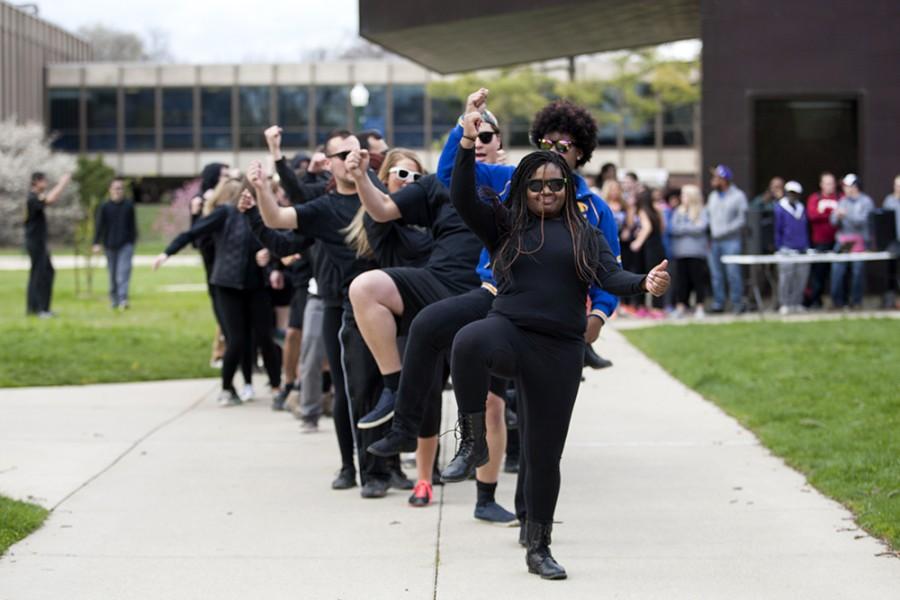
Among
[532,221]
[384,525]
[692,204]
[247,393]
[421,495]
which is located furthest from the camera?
[692,204]

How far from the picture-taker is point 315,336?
10.2 metres

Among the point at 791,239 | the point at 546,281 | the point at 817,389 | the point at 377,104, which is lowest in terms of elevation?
the point at 817,389

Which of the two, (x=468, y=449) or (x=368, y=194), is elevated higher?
(x=368, y=194)

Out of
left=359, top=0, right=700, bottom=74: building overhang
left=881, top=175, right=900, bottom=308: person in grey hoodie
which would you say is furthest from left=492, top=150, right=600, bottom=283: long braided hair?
left=881, top=175, right=900, bottom=308: person in grey hoodie

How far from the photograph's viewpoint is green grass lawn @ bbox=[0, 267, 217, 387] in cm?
1365

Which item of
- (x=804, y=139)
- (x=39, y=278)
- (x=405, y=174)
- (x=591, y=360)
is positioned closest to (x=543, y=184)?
(x=405, y=174)

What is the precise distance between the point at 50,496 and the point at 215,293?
177 inches

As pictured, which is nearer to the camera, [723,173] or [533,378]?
[533,378]

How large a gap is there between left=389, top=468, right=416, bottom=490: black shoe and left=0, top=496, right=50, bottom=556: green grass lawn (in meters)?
1.97

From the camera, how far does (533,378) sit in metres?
5.70

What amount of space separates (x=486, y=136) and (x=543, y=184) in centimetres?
105

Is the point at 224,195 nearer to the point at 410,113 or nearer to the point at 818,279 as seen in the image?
the point at 818,279

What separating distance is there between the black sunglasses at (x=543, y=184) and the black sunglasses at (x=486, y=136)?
995mm

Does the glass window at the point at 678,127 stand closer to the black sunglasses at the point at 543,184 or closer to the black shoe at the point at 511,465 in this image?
the black shoe at the point at 511,465
